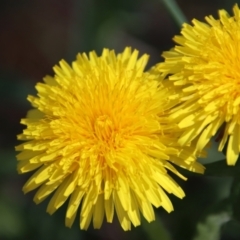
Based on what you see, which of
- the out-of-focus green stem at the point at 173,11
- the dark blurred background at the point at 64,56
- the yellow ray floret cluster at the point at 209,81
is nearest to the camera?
the yellow ray floret cluster at the point at 209,81

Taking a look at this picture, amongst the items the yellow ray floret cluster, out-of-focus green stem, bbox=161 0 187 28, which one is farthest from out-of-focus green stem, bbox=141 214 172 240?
out-of-focus green stem, bbox=161 0 187 28

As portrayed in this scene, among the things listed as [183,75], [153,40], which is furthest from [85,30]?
[183,75]

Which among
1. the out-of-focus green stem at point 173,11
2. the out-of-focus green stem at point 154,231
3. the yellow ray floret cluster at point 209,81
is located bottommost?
the out-of-focus green stem at point 154,231

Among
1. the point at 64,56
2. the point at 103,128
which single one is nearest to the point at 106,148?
the point at 103,128

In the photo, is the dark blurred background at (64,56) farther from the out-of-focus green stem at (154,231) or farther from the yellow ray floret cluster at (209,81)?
the yellow ray floret cluster at (209,81)

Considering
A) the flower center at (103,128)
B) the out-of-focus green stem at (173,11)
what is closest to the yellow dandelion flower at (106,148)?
the flower center at (103,128)

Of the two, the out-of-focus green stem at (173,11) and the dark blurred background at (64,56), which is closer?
the out-of-focus green stem at (173,11)

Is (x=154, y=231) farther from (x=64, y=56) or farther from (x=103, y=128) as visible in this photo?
(x=64, y=56)
